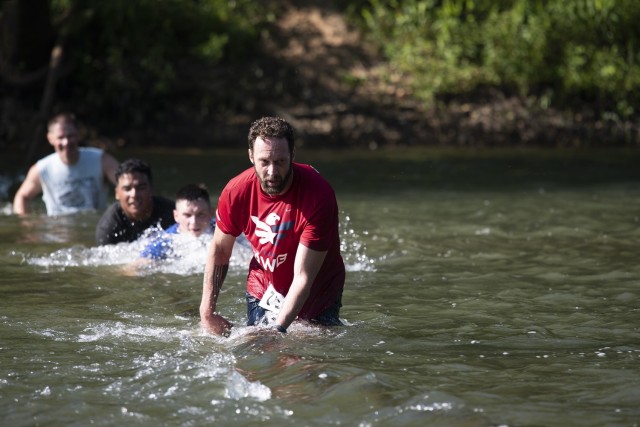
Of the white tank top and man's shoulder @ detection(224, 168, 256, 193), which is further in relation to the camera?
the white tank top

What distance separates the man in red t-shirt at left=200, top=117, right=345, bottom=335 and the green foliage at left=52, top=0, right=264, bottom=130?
12805 mm

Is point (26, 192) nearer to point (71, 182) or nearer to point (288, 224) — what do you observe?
point (71, 182)

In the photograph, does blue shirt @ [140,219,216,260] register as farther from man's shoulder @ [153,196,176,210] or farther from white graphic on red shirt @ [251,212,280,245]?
white graphic on red shirt @ [251,212,280,245]

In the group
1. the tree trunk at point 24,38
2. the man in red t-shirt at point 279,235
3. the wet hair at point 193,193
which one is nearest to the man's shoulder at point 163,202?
the wet hair at point 193,193

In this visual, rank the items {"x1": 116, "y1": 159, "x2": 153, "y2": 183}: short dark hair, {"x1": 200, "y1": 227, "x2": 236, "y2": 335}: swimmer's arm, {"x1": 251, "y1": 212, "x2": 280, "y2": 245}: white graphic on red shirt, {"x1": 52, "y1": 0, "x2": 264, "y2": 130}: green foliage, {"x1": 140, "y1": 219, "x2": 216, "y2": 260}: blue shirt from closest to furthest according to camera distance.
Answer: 1. {"x1": 251, "y1": 212, "x2": 280, "y2": 245}: white graphic on red shirt
2. {"x1": 200, "y1": 227, "x2": 236, "y2": 335}: swimmer's arm
3. {"x1": 140, "y1": 219, "x2": 216, "y2": 260}: blue shirt
4. {"x1": 116, "y1": 159, "x2": 153, "y2": 183}: short dark hair
5. {"x1": 52, "y1": 0, "x2": 264, "y2": 130}: green foliage

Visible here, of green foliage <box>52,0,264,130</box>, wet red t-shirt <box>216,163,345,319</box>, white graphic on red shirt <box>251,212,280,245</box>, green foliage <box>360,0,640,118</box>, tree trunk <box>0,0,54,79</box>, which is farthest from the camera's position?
green foliage <box>360,0,640,118</box>

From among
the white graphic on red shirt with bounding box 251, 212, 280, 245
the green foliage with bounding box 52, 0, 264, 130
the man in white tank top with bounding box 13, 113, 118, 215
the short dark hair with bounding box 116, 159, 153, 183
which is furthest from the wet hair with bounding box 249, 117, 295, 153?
the green foliage with bounding box 52, 0, 264, 130

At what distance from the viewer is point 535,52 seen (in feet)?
64.8

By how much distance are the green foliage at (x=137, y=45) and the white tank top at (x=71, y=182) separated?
7.00m

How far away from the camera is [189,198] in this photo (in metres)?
9.59

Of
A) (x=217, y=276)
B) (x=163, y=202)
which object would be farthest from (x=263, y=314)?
(x=163, y=202)

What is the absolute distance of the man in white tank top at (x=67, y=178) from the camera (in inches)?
489

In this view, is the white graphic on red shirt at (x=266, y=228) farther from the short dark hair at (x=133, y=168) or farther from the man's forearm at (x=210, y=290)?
the short dark hair at (x=133, y=168)

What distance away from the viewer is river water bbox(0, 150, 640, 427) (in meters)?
5.99
